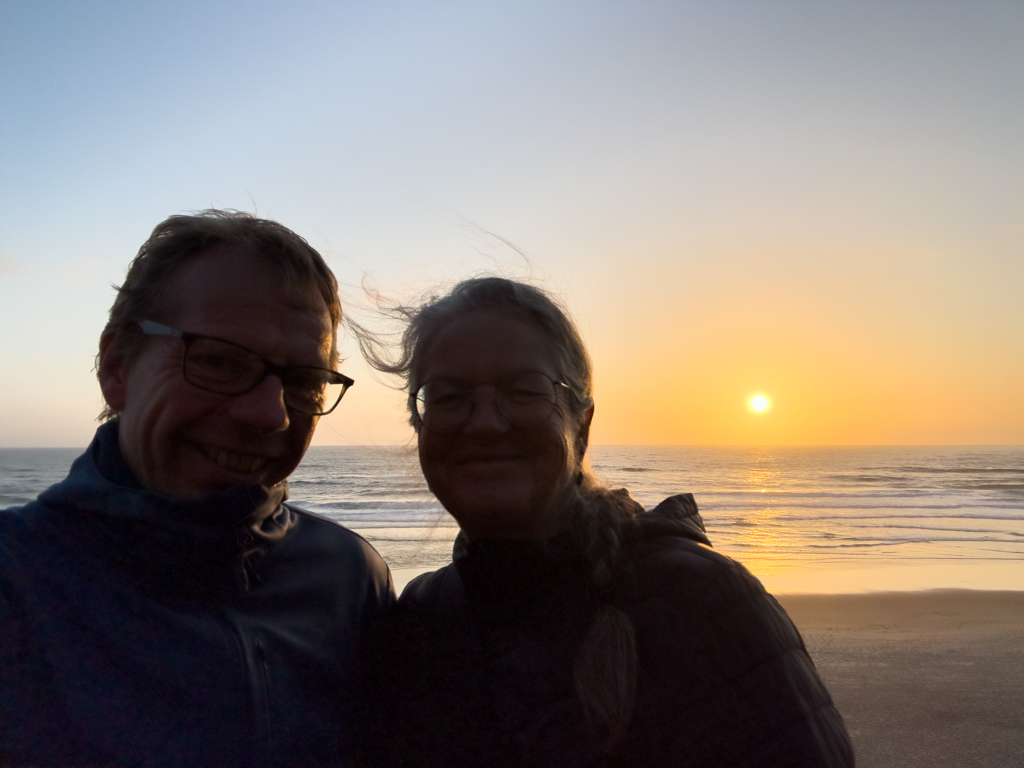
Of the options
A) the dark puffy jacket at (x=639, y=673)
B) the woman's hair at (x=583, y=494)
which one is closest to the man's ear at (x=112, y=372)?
the woman's hair at (x=583, y=494)

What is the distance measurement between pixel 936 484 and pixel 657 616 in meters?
43.1

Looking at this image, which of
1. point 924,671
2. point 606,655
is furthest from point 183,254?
point 924,671

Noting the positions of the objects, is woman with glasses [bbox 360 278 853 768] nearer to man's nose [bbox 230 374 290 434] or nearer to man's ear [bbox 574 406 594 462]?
man's ear [bbox 574 406 594 462]

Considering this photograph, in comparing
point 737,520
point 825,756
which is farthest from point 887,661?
point 737,520

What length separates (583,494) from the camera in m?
2.26

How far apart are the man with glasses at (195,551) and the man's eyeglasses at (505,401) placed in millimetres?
407

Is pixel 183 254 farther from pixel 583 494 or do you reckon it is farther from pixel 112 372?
pixel 583 494

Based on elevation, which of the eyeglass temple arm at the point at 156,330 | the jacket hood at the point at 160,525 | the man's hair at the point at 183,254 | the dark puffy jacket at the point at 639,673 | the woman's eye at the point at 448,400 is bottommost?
the dark puffy jacket at the point at 639,673

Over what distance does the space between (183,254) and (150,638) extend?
1166 millimetres

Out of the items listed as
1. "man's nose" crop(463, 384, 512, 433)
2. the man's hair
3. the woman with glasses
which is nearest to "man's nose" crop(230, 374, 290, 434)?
the man's hair

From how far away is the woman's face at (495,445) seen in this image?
2.11 metres

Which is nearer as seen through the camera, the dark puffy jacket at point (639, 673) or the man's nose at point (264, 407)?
the dark puffy jacket at point (639, 673)

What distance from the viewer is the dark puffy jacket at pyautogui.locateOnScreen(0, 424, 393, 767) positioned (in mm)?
1456

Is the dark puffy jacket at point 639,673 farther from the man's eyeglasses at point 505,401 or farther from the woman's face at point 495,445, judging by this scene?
the man's eyeglasses at point 505,401
